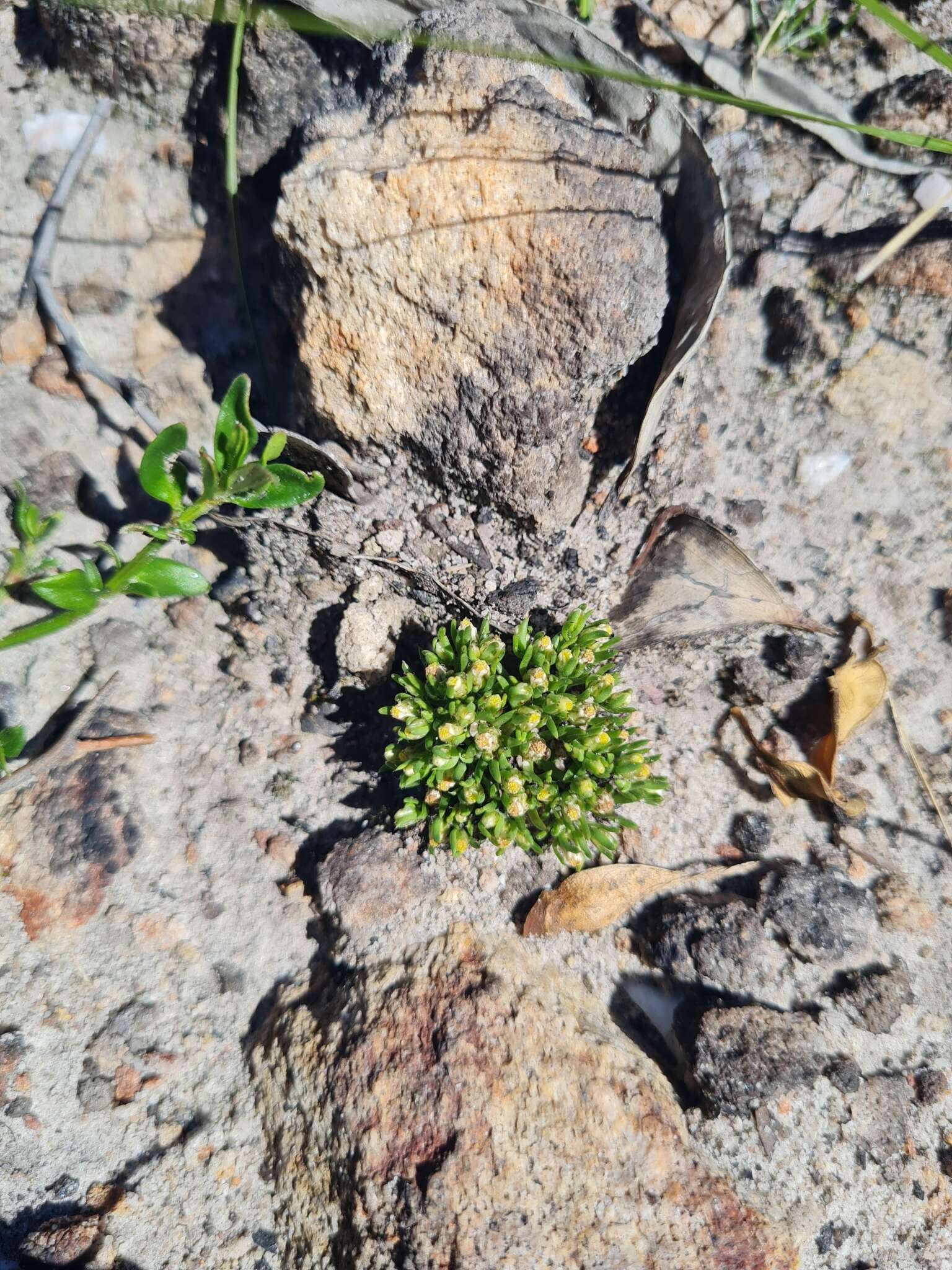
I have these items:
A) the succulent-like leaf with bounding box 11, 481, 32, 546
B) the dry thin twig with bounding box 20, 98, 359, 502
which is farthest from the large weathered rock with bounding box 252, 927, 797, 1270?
the dry thin twig with bounding box 20, 98, 359, 502

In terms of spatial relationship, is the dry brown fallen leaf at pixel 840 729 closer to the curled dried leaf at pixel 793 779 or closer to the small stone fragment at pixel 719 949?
the curled dried leaf at pixel 793 779

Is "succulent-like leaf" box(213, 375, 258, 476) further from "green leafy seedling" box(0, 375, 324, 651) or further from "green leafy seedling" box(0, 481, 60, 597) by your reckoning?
"green leafy seedling" box(0, 481, 60, 597)

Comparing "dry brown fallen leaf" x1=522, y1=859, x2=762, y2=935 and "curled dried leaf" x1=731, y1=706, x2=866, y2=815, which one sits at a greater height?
"curled dried leaf" x1=731, y1=706, x2=866, y2=815

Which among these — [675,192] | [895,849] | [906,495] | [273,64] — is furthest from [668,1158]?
[273,64]

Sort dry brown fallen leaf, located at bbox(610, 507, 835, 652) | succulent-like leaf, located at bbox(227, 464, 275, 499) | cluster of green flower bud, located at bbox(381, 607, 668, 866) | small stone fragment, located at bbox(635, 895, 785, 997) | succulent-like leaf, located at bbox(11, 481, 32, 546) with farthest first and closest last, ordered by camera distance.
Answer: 1. dry brown fallen leaf, located at bbox(610, 507, 835, 652)
2. small stone fragment, located at bbox(635, 895, 785, 997)
3. cluster of green flower bud, located at bbox(381, 607, 668, 866)
4. succulent-like leaf, located at bbox(11, 481, 32, 546)
5. succulent-like leaf, located at bbox(227, 464, 275, 499)

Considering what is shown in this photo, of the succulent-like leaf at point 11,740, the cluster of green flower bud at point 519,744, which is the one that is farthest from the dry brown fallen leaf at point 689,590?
the succulent-like leaf at point 11,740

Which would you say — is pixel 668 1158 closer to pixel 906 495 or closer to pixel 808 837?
pixel 808 837
